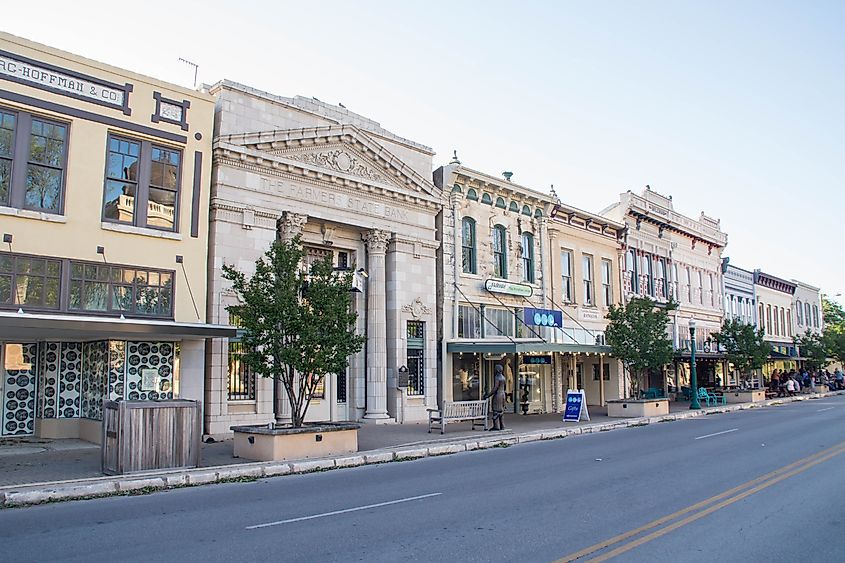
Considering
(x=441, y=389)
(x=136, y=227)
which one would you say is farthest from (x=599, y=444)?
(x=136, y=227)

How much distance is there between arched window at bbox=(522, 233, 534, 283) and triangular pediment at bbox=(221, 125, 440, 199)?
20.1ft

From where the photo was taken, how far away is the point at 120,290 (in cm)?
1786

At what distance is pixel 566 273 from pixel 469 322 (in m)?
7.37

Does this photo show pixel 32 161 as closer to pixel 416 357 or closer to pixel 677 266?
pixel 416 357

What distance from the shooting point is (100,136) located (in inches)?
698

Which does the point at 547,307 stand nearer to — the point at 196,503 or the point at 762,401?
the point at 762,401

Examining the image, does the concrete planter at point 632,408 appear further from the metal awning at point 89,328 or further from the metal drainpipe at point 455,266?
the metal awning at point 89,328

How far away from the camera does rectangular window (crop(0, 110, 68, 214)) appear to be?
16344 mm

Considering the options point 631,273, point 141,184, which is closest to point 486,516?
point 141,184

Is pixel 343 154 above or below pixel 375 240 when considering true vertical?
above

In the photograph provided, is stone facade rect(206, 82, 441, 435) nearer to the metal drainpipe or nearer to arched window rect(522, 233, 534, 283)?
the metal drainpipe

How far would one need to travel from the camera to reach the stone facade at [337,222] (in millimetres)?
20391

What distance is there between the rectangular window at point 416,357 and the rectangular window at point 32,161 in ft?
40.3

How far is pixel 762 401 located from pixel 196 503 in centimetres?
3431
